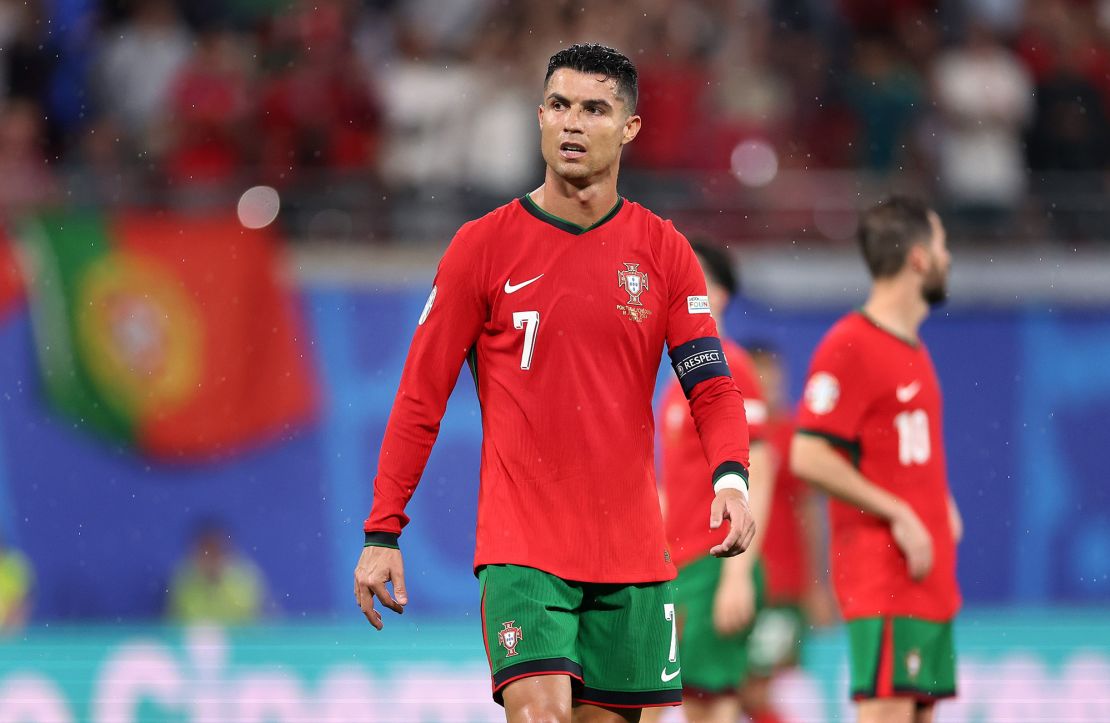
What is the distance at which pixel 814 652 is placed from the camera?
9023 mm

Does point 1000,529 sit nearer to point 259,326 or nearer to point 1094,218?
point 1094,218

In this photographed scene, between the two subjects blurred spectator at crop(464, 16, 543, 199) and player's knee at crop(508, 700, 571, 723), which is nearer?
player's knee at crop(508, 700, 571, 723)

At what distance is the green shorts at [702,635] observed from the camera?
23.3 feet

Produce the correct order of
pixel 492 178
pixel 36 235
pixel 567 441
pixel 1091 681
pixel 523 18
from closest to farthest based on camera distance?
pixel 567 441 → pixel 1091 681 → pixel 36 235 → pixel 492 178 → pixel 523 18

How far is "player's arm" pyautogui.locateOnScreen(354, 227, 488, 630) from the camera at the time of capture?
4723 mm

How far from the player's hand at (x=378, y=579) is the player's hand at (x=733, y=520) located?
83 cm

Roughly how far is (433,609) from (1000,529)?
3960 mm

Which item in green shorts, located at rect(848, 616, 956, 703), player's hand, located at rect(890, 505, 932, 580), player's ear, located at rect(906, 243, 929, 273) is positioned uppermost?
player's ear, located at rect(906, 243, 929, 273)

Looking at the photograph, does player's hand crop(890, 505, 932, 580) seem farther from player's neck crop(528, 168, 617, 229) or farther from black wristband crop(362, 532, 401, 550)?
black wristband crop(362, 532, 401, 550)

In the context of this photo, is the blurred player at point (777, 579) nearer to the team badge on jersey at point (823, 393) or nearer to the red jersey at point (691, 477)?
the red jersey at point (691, 477)

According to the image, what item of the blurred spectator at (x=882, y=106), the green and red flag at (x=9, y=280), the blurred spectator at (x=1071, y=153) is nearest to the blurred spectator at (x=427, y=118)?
the green and red flag at (x=9, y=280)

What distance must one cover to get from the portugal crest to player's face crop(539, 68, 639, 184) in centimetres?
28

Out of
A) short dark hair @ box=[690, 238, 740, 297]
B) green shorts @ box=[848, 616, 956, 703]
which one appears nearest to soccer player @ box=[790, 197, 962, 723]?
green shorts @ box=[848, 616, 956, 703]

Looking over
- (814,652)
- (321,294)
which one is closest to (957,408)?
(814,652)
